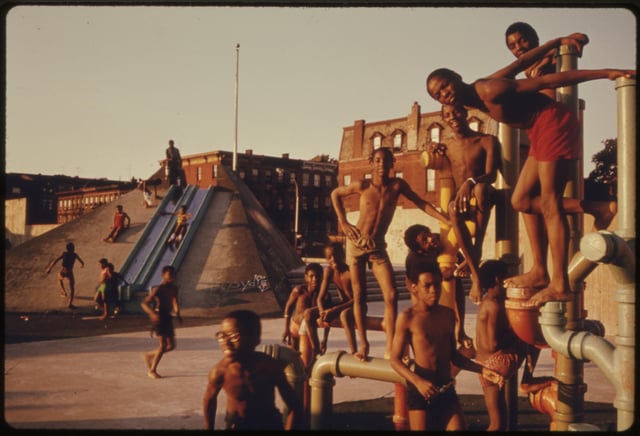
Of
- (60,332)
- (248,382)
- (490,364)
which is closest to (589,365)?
(490,364)

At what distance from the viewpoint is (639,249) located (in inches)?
188

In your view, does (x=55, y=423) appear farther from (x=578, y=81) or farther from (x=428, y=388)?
(x=578, y=81)

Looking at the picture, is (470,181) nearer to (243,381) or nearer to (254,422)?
(243,381)

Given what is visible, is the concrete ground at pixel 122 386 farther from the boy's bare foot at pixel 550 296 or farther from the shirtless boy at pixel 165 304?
the boy's bare foot at pixel 550 296

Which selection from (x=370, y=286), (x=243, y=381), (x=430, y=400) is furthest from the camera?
(x=370, y=286)

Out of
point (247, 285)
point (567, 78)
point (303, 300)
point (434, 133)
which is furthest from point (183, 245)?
point (567, 78)

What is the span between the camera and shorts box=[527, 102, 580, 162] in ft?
18.6

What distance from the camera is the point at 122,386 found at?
9516 millimetres

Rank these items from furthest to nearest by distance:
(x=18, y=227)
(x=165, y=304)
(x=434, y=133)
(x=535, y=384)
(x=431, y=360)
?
(x=18, y=227) → (x=434, y=133) → (x=165, y=304) → (x=535, y=384) → (x=431, y=360)

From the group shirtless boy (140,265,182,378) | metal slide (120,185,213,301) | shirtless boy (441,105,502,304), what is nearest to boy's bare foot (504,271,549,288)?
shirtless boy (441,105,502,304)

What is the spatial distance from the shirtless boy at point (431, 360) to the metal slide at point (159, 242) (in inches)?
627

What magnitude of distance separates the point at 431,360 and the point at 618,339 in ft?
5.13

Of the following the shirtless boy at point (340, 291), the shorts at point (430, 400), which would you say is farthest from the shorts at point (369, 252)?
the shorts at point (430, 400)

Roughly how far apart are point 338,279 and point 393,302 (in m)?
1.05
